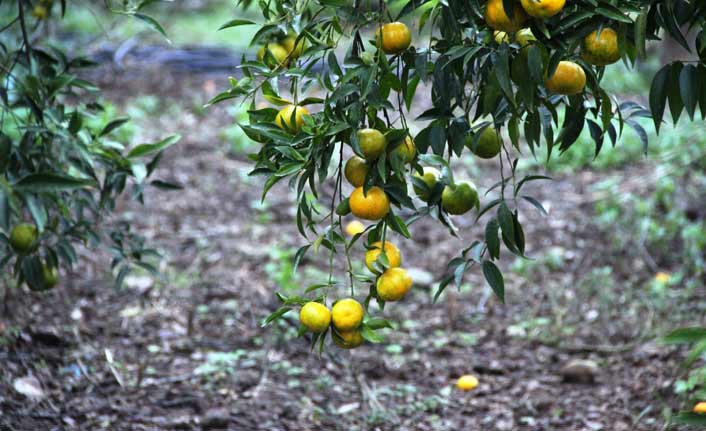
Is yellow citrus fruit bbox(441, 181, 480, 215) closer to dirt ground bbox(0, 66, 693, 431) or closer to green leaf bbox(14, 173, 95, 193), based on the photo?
green leaf bbox(14, 173, 95, 193)

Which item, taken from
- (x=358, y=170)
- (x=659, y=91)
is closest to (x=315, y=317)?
(x=358, y=170)

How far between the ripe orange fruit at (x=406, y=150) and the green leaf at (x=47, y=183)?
0.54 meters

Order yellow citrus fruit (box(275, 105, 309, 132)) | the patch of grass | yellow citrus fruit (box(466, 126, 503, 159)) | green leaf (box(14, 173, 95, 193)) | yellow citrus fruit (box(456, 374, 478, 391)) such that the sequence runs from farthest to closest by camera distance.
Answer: the patch of grass → yellow citrus fruit (box(456, 374, 478, 391)) → yellow citrus fruit (box(466, 126, 503, 159)) → yellow citrus fruit (box(275, 105, 309, 132)) → green leaf (box(14, 173, 95, 193))

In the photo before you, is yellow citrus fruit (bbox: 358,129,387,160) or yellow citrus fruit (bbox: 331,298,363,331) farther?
yellow citrus fruit (bbox: 331,298,363,331)

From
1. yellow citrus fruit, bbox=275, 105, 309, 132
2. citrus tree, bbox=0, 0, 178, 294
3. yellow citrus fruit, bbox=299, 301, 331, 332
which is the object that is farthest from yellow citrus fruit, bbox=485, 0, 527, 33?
citrus tree, bbox=0, 0, 178, 294

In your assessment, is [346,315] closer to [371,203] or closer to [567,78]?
[371,203]

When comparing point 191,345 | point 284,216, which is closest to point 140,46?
point 284,216

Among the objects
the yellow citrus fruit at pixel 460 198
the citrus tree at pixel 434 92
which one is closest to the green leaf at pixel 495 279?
the citrus tree at pixel 434 92

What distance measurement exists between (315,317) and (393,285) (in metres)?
0.16

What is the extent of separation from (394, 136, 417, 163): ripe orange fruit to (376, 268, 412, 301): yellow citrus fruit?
0.22 metres

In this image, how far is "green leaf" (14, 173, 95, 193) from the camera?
1.11 meters

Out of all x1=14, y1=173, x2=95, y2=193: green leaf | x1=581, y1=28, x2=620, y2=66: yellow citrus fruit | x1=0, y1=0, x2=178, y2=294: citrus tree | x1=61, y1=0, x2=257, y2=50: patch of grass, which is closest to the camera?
x1=14, y1=173, x2=95, y2=193: green leaf

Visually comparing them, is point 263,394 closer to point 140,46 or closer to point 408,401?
point 408,401

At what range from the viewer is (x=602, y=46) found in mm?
1337
